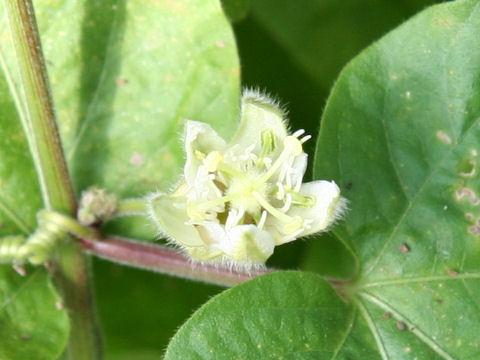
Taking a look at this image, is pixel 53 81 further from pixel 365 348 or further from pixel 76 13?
pixel 365 348

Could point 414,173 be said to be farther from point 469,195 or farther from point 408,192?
point 469,195

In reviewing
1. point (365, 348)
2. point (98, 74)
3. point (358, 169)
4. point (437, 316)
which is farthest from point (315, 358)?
point (98, 74)

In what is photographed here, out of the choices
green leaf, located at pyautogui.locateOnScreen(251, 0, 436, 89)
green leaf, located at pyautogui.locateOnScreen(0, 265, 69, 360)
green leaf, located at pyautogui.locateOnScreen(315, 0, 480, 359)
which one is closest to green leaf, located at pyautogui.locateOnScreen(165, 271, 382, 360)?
green leaf, located at pyautogui.locateOnScreen(315, 0, 480, 359)

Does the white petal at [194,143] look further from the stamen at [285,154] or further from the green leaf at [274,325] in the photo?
the green leaf at [274,325]

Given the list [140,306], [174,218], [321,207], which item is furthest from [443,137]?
[140,306]

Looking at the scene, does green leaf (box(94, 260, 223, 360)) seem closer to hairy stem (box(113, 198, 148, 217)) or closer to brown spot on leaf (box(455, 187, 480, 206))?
hairy stem (box(113, 198, 148, 217))

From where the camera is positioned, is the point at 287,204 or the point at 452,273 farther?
the point at 452,273
